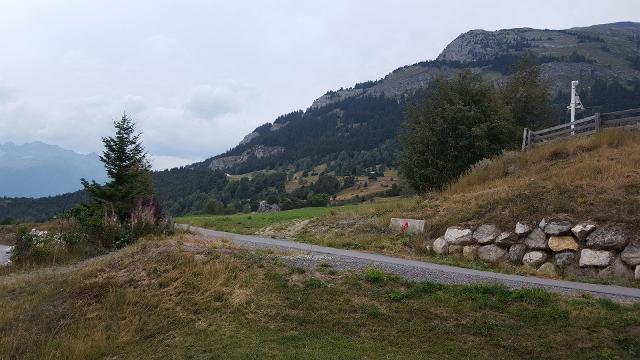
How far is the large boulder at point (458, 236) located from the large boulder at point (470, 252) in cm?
28

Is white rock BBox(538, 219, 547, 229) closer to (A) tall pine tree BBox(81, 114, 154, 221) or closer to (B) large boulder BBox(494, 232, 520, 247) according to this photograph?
(B) large boulder BBox(494, 232, 520, 247)

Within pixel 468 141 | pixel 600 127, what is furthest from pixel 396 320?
pixel 468 141

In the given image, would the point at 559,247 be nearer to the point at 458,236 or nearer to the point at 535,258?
the point at 535,258

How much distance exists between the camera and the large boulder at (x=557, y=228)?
47.1ft

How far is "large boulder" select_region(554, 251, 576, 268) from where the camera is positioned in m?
13.9

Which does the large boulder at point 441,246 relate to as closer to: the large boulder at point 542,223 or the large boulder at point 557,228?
the large boulder at point 542,223

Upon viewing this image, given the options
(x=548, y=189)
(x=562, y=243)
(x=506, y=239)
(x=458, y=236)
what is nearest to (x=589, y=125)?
(x=548, y=189)

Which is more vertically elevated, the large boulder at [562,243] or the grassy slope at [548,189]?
the grassy slope at [548,189]

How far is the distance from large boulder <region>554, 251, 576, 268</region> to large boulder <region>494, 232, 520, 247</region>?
1439 millimetres

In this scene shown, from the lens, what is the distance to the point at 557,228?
14492mm

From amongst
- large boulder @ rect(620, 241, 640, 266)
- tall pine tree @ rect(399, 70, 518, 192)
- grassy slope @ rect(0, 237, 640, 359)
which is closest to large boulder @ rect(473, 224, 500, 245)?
large boulder @ rect(620, 241, 640, 266)

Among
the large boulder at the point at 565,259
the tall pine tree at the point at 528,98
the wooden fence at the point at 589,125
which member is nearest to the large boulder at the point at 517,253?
the large boulder at the point at 565,259

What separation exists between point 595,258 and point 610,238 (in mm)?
689

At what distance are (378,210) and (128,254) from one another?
52.9 feet
